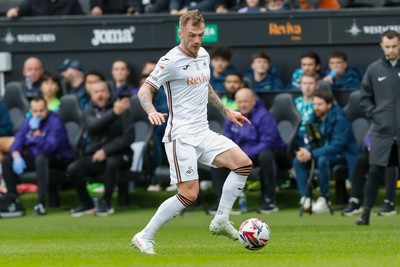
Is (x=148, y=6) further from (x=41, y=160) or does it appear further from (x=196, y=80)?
(x=196, y=80)

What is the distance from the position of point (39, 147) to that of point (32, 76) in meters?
1.76

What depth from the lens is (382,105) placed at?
14.4 m

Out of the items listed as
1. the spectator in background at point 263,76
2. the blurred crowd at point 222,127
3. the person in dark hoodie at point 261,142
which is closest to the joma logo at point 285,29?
the blurred crowd at point 222,127

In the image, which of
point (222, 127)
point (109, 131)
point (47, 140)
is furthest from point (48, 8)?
point (222, 127)

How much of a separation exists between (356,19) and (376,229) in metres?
4.98

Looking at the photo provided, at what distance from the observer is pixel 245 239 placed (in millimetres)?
10891

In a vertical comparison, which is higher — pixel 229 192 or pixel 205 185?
pixel 229 192

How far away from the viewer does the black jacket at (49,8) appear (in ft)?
64.3

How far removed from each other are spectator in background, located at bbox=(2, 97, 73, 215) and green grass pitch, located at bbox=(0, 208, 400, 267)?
2.29ft

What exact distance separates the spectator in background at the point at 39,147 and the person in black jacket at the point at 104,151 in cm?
45

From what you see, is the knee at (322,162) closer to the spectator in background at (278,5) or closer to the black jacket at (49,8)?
the spectator in background at (278,5)

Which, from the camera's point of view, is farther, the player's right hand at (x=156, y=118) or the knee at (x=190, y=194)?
the knee at (x=190, y=194)

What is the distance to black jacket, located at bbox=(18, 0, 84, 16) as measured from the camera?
772 inches

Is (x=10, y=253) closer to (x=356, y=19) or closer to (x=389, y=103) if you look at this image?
(x=389, y=103)
